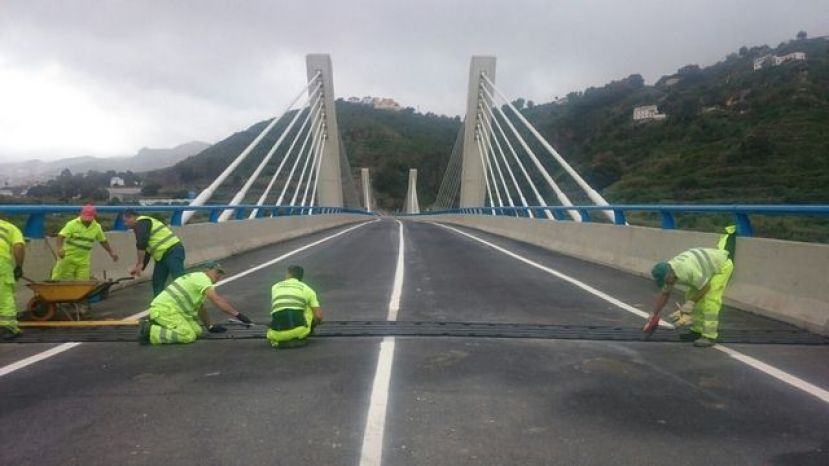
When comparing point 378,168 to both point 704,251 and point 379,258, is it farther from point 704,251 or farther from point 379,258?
point 704,251

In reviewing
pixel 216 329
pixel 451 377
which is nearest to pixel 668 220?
pixel 451 377

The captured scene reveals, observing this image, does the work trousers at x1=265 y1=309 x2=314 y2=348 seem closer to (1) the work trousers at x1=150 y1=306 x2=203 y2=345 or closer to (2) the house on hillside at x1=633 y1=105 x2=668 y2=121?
(1) the work trousers at x1=150 y1=306 x2=203 y2=345

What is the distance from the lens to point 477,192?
51250mm

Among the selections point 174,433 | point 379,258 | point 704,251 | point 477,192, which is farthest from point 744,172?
point 477,192

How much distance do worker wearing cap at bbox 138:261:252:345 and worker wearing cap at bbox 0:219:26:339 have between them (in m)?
1.46

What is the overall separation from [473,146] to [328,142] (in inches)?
404

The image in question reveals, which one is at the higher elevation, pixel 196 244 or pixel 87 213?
pixel 87 213

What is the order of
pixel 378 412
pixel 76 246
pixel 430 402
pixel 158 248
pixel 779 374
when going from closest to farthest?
pixel 378 412, pixel 430 402, pixel 779 374, pixel 158 248, pixel 76 246

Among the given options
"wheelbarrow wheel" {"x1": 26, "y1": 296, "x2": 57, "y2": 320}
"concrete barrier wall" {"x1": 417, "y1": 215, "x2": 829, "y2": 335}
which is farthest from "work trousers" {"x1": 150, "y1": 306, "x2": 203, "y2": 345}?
"concrete barrier wall" {"x1": 417, "y1": 215, "x2": 829, "y2": 335}

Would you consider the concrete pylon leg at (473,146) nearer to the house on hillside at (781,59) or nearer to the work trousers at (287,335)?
the house on hillside at (781,59)

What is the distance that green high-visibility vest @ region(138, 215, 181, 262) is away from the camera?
895cm

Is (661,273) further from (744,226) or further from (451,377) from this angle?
(744,226)

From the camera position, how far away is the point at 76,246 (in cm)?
932

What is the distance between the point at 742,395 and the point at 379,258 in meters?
12.2
